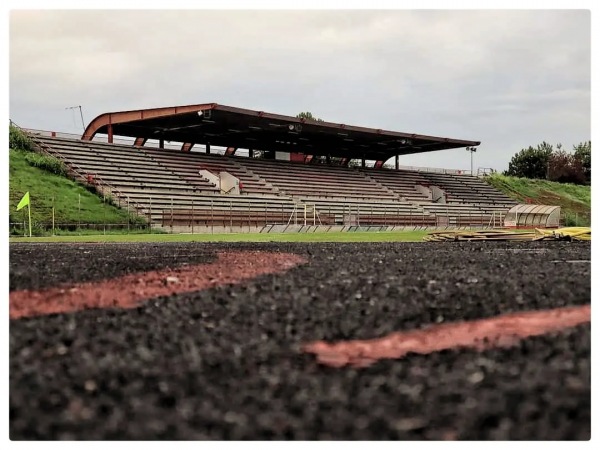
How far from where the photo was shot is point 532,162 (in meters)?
77.9

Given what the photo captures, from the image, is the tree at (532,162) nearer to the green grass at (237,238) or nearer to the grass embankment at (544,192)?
the grass embankment at (544,192)

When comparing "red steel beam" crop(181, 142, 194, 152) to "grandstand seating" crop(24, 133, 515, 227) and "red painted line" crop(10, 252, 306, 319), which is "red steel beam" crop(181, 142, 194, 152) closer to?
"grandstand seating" crop(24, 133, 515, 227)

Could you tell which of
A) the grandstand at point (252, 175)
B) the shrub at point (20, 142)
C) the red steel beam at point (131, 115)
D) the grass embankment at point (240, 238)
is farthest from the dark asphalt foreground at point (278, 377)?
the shrub at point (20, 142)

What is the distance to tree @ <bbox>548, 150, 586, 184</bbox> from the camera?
71.3 meters

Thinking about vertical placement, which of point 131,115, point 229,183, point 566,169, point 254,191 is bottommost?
point 254,191

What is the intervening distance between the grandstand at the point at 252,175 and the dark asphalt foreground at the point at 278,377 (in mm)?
23817

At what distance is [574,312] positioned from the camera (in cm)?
354

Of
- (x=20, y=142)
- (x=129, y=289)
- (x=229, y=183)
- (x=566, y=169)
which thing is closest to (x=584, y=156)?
(x=566, y=169)

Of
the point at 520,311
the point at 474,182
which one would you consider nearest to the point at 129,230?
the point at 520,311

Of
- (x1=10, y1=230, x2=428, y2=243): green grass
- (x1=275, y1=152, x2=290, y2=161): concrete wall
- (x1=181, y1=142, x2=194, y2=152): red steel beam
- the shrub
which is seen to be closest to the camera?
(x1=10, y1=230, x2=428, y2=243): green grass

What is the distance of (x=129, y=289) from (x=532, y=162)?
262 ft

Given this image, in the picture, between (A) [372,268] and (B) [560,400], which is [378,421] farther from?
(A) [372,268]

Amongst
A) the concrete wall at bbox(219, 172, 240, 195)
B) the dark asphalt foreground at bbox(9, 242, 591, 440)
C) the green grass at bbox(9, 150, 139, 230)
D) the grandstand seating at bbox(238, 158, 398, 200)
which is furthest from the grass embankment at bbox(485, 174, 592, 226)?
the dark asphalt foreground at bbox(9, 242, 591, 440)

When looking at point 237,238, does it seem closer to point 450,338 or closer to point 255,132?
point 450,338
